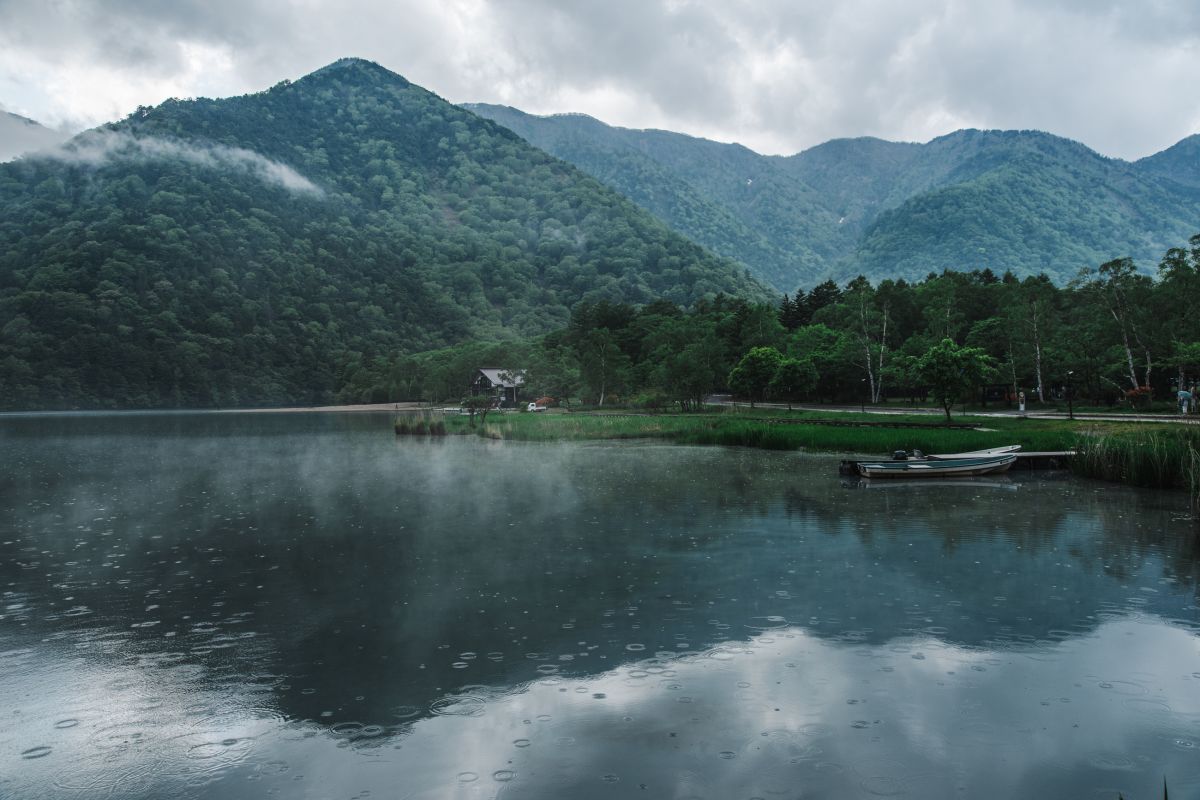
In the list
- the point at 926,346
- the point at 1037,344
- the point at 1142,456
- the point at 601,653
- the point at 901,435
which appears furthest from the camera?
the point at 926,346

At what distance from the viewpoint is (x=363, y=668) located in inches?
583

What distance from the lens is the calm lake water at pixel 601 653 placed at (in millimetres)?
10914

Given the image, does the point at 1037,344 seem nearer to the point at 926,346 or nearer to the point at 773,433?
the point at 926,346

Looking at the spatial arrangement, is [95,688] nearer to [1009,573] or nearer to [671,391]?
[1009,573]

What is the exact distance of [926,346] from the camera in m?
101

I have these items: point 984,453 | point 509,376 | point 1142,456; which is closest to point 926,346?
point 984,453

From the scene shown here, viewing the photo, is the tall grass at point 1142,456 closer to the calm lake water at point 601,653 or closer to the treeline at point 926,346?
the calm lake water at point 601,653

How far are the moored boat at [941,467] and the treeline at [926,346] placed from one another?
20.0 meters

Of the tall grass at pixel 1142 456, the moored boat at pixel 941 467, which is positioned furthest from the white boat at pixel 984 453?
the tall grass at pixel 1142 456

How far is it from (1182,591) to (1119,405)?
238 feet

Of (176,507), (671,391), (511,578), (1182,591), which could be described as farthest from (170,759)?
(671,391)

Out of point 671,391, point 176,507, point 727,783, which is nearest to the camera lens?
point 727,783

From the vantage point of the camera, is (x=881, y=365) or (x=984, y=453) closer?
(x=984, y=453)

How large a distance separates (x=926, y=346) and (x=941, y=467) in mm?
59766
